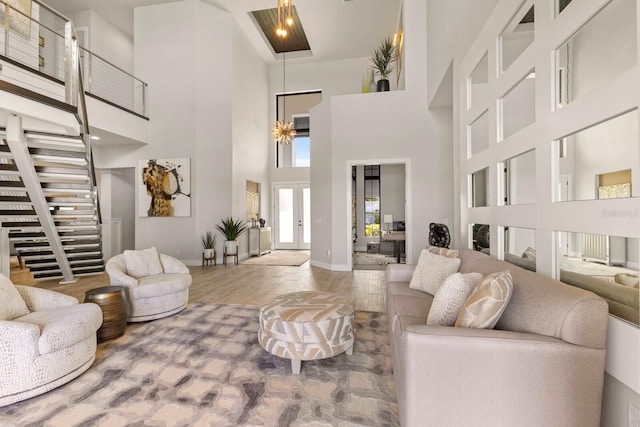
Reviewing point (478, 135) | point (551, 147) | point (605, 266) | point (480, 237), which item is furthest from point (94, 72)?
point (605, 266)

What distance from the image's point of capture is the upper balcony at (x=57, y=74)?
408 cm

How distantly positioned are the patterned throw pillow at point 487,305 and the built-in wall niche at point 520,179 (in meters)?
0.92

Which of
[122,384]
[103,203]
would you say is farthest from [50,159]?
[103,203]

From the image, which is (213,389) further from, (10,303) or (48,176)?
(48,176)

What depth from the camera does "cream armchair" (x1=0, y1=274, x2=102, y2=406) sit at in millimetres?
1814

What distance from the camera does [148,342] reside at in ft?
8.79

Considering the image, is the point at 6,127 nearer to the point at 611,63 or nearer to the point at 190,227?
the point at 190,227

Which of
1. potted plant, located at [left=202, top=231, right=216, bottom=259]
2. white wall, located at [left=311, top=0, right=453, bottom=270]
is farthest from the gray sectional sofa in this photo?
potted plant, located at [left=202, top=231, right=216, bottom=259]

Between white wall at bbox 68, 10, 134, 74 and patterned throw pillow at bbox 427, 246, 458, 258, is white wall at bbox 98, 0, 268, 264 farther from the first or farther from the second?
patterned throw pillow at bbox 427, 246, 458, 258

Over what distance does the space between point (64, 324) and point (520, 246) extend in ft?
11.2

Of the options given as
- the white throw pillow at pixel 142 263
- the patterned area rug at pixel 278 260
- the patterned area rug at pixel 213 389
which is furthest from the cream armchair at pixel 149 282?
the patterned area rug at pixel 278 260

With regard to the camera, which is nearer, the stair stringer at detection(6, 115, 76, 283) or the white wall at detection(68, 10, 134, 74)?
the stair stringer at detection(6, 115, 76, 283)

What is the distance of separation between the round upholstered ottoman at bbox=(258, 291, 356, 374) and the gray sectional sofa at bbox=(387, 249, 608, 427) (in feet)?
2.77

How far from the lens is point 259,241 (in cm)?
830
